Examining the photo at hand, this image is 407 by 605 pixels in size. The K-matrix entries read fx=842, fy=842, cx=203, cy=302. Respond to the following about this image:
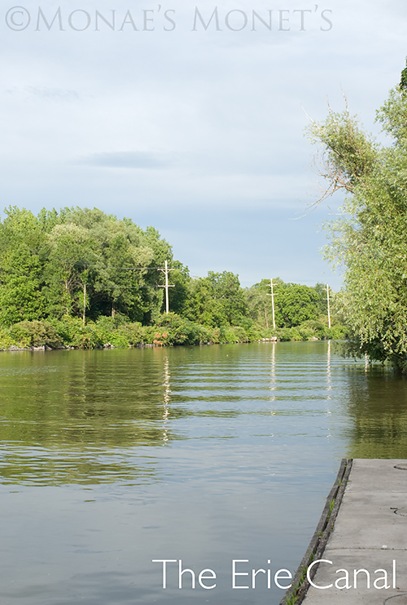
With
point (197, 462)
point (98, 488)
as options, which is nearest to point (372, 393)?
point (197, 462)

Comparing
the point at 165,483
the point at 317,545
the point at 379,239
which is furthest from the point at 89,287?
the point at 317,545

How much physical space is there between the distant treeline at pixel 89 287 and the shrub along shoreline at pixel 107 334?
0.12 meters

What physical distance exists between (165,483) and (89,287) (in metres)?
102

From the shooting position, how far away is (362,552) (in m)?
8.91

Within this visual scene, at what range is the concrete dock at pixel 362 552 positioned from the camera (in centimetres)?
767

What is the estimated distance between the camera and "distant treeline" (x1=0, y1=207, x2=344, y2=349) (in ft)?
349

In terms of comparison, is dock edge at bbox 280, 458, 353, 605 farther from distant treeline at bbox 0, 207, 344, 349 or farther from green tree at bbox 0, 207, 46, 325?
green tree at bbox 0, 207, 46, 325

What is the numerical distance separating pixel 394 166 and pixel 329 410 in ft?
29.9

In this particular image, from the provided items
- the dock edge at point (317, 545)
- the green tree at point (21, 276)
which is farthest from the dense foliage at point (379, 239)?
the green tree at point (21, 276)

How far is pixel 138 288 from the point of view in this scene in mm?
119875

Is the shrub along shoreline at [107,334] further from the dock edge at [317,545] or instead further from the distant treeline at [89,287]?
the dock edge at [317,545]

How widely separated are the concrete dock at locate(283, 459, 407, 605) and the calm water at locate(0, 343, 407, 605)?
537 mm

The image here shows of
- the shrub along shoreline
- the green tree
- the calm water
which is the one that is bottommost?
the calm water

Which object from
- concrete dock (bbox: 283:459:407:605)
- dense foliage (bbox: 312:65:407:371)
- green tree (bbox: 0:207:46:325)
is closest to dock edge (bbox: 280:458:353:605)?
concrete dock (bbox: 283:459:407:605)
